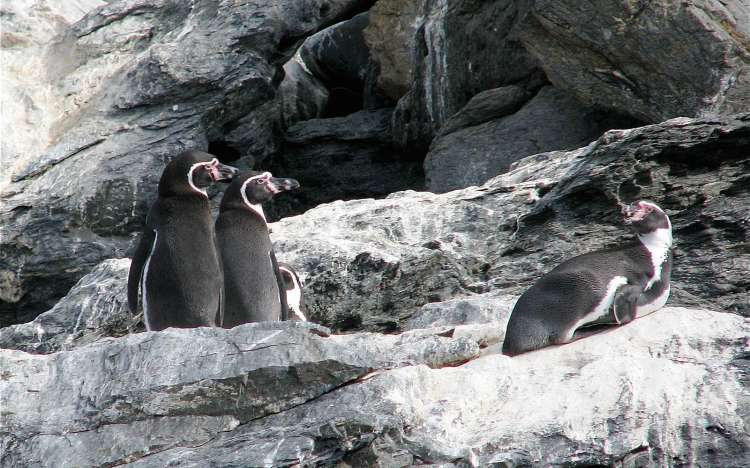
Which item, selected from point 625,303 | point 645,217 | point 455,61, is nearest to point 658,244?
point 645,217

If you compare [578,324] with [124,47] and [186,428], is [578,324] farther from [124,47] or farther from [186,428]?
[124,47]

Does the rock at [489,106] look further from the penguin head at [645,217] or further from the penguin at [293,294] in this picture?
the penguin head at [645,217]

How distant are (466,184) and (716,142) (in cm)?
349

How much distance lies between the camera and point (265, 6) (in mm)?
11156

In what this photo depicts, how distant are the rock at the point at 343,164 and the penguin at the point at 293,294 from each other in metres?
4.85

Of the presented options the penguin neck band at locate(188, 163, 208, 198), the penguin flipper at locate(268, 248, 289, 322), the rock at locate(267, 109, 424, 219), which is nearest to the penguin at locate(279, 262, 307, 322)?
the penguin flipper at locate(268, 248, 289, 322)

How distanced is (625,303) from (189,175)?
2792 millimetres

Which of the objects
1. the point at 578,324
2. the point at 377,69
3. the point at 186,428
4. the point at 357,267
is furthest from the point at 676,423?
the point at 377,69

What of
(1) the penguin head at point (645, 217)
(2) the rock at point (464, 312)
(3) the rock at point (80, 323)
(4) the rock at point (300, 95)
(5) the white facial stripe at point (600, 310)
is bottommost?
(4) the rock at point (300, 95)

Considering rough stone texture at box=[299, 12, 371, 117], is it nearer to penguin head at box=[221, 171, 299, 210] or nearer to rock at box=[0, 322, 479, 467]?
penguin head at box=[221, 171, 299, 210]

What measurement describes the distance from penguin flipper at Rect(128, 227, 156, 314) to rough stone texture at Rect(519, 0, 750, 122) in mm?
4001

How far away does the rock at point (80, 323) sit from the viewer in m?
7.77

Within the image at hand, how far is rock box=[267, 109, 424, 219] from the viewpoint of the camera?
12.5 meters

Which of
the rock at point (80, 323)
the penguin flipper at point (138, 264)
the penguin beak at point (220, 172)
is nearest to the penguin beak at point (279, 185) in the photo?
the penguin beak at point (220, 172)
